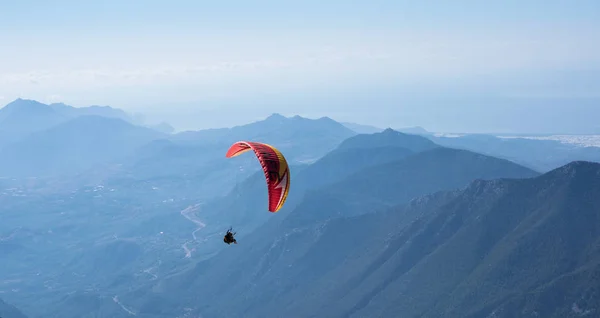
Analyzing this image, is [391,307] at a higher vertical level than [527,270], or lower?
lower

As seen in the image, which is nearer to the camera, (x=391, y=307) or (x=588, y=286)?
(x=588, y=286)

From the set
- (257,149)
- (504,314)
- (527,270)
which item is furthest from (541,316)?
(257,149)

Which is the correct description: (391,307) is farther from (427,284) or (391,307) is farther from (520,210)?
(520,210)

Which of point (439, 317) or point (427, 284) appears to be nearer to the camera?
point (439, 317)

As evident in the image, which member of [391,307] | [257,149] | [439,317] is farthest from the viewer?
[391,307]

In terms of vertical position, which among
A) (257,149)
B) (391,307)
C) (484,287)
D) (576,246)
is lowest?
(391,307)

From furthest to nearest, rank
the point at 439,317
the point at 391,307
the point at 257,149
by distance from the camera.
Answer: the point at 391,307, the point at 439,317, the point at 257,149

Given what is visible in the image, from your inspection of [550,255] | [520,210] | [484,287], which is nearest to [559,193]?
[520,210]

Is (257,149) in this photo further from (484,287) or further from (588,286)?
(484,287)

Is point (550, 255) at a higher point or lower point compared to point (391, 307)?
higher
